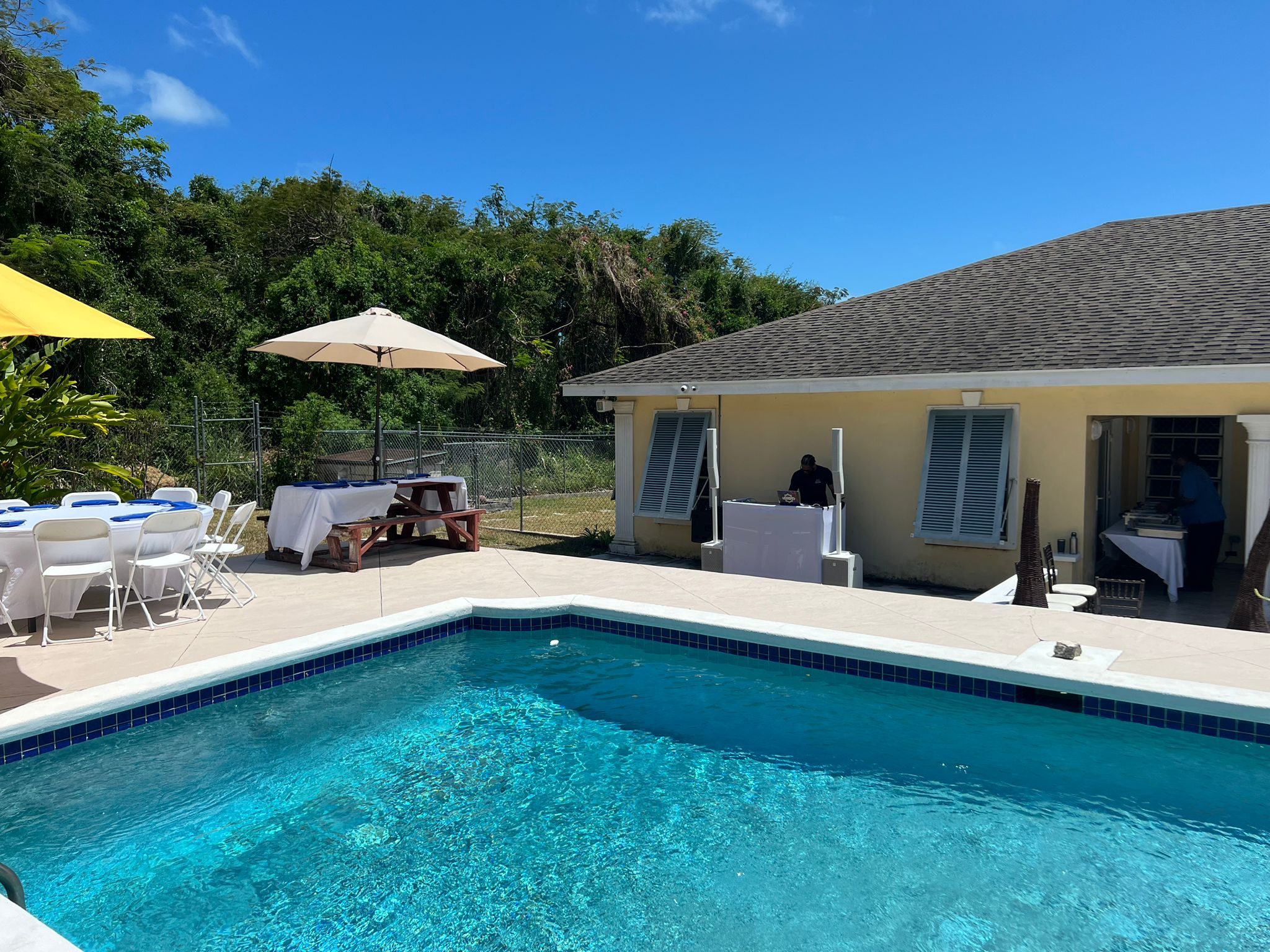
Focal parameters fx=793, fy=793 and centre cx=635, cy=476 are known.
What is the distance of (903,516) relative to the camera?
1018 centimetres

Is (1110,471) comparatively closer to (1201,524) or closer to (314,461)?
(1201,524)

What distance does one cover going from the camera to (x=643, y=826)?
169 inches

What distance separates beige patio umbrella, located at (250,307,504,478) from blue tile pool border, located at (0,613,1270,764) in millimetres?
3958

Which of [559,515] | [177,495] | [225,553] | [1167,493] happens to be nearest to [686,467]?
[559,515]

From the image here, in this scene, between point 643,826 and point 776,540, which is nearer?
point 643,826

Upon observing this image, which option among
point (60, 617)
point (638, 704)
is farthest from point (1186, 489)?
point (60, 617)

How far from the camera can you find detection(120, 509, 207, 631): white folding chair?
652 centimetres

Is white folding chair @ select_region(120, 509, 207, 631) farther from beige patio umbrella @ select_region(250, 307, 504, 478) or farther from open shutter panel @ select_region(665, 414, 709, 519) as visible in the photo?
open shutter panel @ select_region(665, 414, 709, 519)

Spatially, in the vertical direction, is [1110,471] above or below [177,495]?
above

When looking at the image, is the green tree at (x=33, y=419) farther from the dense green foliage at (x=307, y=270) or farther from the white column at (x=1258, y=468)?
the white column at (x=1258, y=468)

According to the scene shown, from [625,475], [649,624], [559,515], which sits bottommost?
[649,624]

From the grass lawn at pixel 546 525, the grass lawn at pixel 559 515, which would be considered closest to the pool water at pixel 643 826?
the grass lawn at pixel 546 525

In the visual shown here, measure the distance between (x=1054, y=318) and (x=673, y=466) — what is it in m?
5.41

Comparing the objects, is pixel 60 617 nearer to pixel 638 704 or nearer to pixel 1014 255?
pixel 638 704
